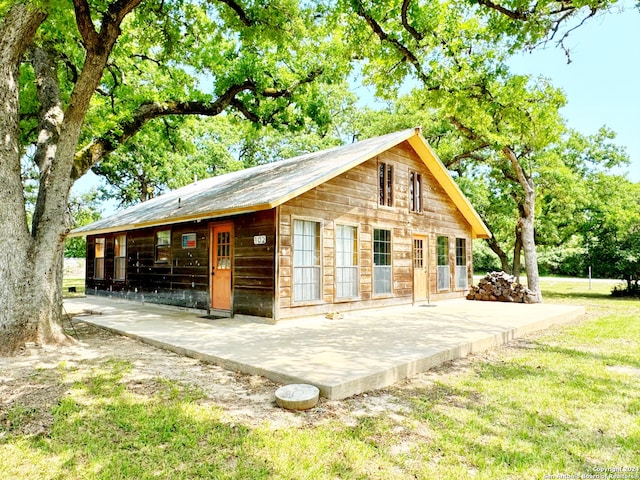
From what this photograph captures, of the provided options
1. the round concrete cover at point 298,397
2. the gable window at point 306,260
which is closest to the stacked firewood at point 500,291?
the gable window at point 306,260

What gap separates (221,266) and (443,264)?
24.7 feet

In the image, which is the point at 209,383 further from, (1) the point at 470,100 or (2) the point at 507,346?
(1) the point at 470,100

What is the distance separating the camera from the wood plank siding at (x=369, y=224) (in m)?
8.59

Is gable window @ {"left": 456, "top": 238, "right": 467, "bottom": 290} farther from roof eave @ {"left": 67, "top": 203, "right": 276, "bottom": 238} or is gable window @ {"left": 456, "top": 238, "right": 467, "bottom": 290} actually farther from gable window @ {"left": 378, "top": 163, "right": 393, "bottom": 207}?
roof eave @ {"left": 67, "top": 203, "right": 276, "bottom": 238}

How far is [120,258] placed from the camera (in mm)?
13398

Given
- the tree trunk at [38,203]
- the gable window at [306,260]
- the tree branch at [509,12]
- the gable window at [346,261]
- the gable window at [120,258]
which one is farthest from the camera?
the gable window at [120,258]

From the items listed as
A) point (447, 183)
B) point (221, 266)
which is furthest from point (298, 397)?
point (447, 183)

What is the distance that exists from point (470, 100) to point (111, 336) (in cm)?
917

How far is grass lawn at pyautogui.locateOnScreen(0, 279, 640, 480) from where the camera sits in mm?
2838

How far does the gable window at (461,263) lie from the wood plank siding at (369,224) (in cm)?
31

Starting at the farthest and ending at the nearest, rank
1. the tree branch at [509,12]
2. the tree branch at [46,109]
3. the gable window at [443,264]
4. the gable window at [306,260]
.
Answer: the gable window at [443,264]
the gable window at [306,260]
the tree branch at [46,109]
the tree branch at [509,12]

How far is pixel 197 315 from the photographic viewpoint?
9.55 meters

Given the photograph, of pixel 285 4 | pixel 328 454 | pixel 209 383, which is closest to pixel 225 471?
pixel 328 454

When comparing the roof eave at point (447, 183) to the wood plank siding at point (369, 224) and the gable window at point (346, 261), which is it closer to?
the wood plank siding at point (369, 224)
